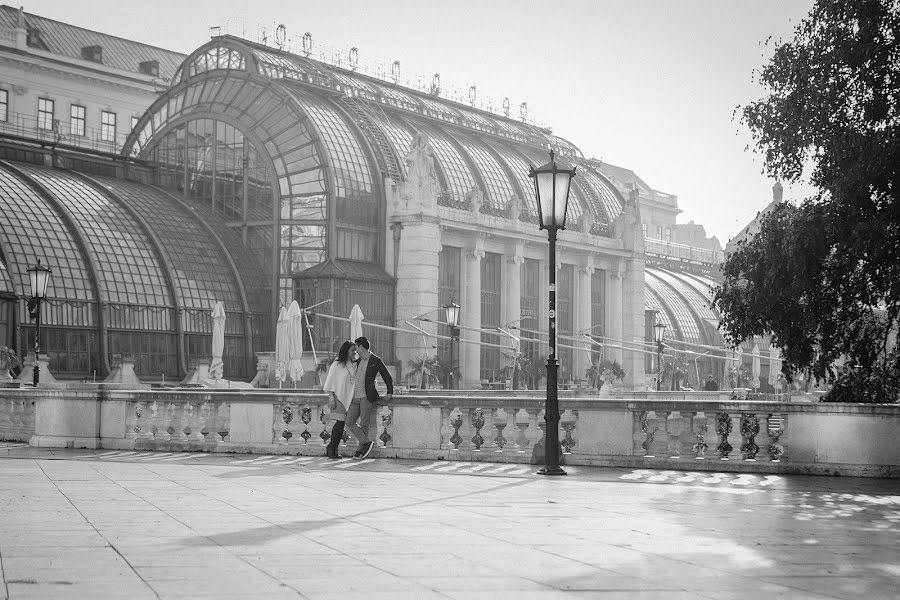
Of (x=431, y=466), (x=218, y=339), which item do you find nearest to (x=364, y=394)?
(x=431, y=466)

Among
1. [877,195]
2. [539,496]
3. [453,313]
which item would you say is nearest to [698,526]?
[539,496]

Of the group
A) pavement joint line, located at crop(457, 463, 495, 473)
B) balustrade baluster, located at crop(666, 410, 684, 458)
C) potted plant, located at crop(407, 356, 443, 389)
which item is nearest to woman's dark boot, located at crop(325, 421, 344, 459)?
pavement joint line, located at crop(457, 463, 495, 473)

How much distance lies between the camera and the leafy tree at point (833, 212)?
72.6ft

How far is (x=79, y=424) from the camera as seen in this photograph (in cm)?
2472

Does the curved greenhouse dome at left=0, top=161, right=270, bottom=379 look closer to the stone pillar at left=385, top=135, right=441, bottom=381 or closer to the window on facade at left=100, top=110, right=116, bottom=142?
the stone pillar at left=385, top=135, right=441, bottom=381

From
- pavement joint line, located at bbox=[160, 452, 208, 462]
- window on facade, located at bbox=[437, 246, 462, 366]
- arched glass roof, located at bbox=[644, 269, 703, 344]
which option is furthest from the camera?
arched glass roof, located at bbox=[644, 269, 703, 344]

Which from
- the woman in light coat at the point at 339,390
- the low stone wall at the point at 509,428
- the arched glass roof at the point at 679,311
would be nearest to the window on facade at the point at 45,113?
the arched glass roof at the point at 679,311

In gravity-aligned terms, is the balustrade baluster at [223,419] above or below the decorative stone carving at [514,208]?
below

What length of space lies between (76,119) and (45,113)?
2.57 meters

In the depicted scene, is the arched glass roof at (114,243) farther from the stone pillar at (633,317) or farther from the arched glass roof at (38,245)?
the stone pillar at (633,317)

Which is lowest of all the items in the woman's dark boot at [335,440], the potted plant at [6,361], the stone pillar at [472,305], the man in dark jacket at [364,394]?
the woman's dark boot at [335,440]

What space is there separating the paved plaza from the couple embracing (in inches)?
121

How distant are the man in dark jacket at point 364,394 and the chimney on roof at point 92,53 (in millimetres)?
66482

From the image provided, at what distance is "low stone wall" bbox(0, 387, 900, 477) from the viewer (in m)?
19.1
